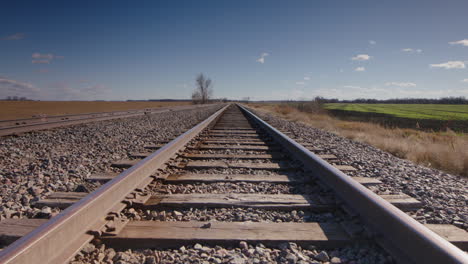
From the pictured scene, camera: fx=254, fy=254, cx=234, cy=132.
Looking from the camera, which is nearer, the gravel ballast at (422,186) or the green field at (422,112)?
the gravel ballast at (422,186)

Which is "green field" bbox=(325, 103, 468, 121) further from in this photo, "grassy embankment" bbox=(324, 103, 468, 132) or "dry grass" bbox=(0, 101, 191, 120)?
"dry grass" bbox=(0, 101, 191, 120)

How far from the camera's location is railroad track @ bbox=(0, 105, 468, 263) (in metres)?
1.30

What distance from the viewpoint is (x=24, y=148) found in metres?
4.74

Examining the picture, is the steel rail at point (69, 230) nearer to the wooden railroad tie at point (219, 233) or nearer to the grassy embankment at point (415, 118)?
the wooden railroad tie at point (219, 233)

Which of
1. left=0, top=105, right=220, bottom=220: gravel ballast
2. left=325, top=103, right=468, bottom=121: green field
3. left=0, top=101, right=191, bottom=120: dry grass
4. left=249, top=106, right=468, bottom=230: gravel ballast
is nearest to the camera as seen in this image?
left=249, top=106, right=468, bottom=230: gravel ballast

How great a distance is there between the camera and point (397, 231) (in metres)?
1.43

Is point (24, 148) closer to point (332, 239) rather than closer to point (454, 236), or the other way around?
point (332, 239)

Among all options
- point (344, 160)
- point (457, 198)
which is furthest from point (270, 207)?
point (344, 160)

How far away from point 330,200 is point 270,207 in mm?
544

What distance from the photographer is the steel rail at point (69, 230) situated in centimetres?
112

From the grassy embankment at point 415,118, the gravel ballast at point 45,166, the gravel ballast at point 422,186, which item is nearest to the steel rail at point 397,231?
the gravel ballast at point 422,186

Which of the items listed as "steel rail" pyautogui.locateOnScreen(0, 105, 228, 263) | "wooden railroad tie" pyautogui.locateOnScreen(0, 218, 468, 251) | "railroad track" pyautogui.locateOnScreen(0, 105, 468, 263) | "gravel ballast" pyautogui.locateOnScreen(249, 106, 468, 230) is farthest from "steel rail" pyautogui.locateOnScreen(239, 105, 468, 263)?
Result: "steel rail" pyautogui.locateOnScreen(0, 105, 228, 263)

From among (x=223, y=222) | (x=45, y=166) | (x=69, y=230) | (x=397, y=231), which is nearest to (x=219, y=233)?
(x=223, y=222)

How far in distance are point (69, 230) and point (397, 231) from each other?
1824mm
